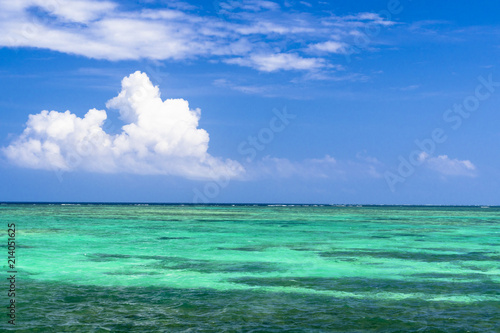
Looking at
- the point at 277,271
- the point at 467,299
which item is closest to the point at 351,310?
the point at 467,299

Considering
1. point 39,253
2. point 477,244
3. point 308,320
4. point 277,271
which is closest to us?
point 308,320

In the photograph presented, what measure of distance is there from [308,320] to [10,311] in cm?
593

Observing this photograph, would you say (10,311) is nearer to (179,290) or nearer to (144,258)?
(179,290)

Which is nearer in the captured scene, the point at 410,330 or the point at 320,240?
the point at 410,330

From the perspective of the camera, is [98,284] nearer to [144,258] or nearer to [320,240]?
[144,258]

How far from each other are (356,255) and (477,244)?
9486 mm

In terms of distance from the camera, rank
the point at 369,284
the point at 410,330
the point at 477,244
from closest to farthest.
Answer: the point at 410,330, the point at 369,284, the point at 477,244

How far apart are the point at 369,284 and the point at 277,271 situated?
323 cm

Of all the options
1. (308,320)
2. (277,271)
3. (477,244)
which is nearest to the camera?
(308,320)

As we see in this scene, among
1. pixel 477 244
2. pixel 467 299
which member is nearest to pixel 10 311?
pixel 467 299

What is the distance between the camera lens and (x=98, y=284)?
1362cm

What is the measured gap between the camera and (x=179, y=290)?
12953 mm

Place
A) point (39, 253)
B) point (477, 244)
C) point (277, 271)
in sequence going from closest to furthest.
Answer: point (277, 271) → point (39, 253) → point (477, 244)

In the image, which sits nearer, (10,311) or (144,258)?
(10,311)
